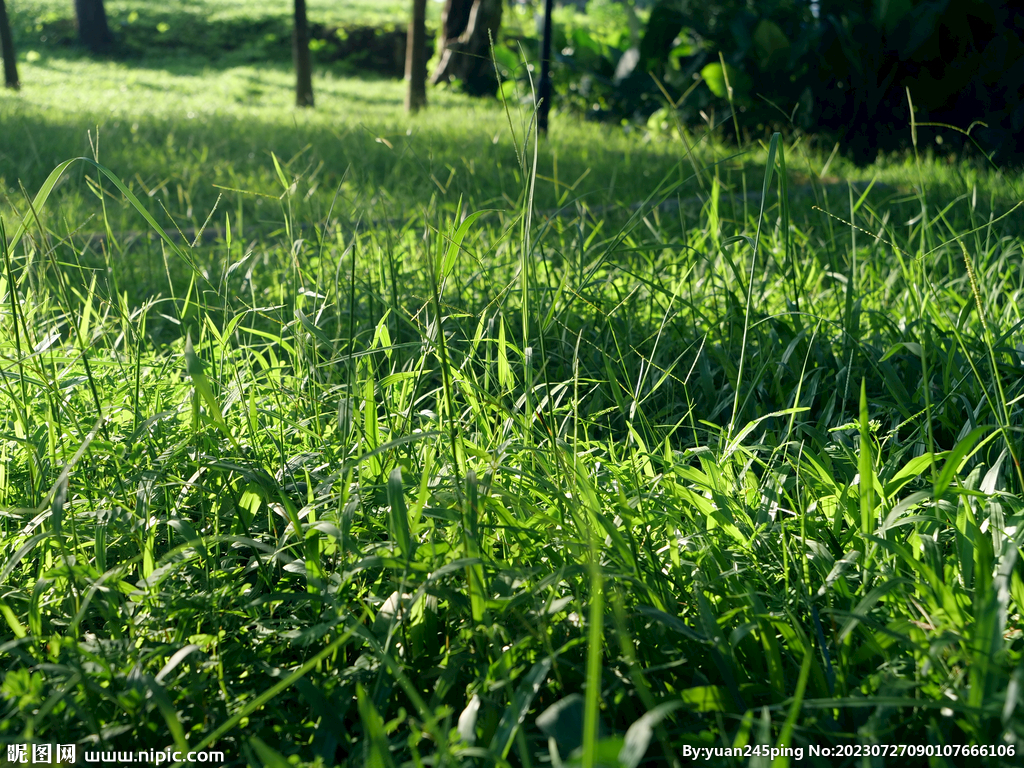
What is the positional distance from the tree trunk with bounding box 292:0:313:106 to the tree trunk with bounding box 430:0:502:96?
2.48 m

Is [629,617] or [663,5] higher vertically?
[663,5]

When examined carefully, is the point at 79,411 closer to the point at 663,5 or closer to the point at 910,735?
the point at 910,735

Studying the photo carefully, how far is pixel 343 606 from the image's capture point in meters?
0.97

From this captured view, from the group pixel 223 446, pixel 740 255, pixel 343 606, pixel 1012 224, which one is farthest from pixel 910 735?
pixel 1012 224

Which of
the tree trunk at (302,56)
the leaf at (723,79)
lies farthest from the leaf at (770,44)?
the tree trunk at (302,56)

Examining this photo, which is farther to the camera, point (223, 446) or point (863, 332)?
point (863, 332)

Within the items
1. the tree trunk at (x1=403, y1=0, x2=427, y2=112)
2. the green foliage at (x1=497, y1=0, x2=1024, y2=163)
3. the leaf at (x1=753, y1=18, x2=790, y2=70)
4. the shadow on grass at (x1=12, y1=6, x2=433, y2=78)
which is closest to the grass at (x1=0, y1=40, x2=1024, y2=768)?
the green foliage at (x1=497, y1=0, x2=1024, y2=163)

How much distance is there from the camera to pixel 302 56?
8586mm

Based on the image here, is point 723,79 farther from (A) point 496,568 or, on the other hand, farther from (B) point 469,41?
(B) point 469,41

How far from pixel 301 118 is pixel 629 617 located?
22.2 ft

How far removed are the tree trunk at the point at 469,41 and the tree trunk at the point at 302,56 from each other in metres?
2.48

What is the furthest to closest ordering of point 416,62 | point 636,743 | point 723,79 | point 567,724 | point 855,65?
point 416,62 → point 723,79 → point 855,65 → point 567,724 → point 636,743

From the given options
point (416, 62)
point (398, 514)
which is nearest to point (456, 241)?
point (398, 514)

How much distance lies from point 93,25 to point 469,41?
32.8ft
